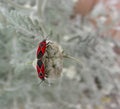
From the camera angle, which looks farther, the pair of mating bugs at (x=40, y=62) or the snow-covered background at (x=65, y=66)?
the snow-covered background at (x=65, y=66)

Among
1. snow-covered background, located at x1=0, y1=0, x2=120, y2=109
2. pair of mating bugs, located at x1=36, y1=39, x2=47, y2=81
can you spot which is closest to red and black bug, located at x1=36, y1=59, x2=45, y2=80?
pair of mating bugs, located at x1=36, y1=39, x2=47, y2=81

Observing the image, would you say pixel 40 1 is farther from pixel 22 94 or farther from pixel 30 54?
pixel 22 94

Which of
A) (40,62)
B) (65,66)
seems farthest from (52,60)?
(65,66)

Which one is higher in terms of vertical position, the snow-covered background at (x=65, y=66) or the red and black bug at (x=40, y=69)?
the snow-covered background at (x=65, y=66)

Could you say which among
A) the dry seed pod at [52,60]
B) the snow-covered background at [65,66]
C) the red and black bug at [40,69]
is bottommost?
the red and black bug at [40,69]

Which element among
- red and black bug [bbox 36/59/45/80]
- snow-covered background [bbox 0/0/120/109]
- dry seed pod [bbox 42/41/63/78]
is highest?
snow-covered background [bbox 0/0/120/109]

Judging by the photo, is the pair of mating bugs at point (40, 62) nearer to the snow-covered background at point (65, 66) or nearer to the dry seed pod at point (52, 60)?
the dry seed pod at point (52, 60)

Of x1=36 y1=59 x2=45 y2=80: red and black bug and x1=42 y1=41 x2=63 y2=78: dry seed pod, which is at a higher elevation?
x1=42 y1=41 x2=63 y2=78: dry seed pod

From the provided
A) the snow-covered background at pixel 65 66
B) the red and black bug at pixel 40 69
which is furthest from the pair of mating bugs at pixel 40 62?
the snow-covered background at pixel 65 66

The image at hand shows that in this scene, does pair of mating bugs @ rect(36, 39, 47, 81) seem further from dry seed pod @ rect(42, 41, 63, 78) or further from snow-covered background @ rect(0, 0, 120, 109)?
snow-covered background @ rect(0, 0, 120, 109)
